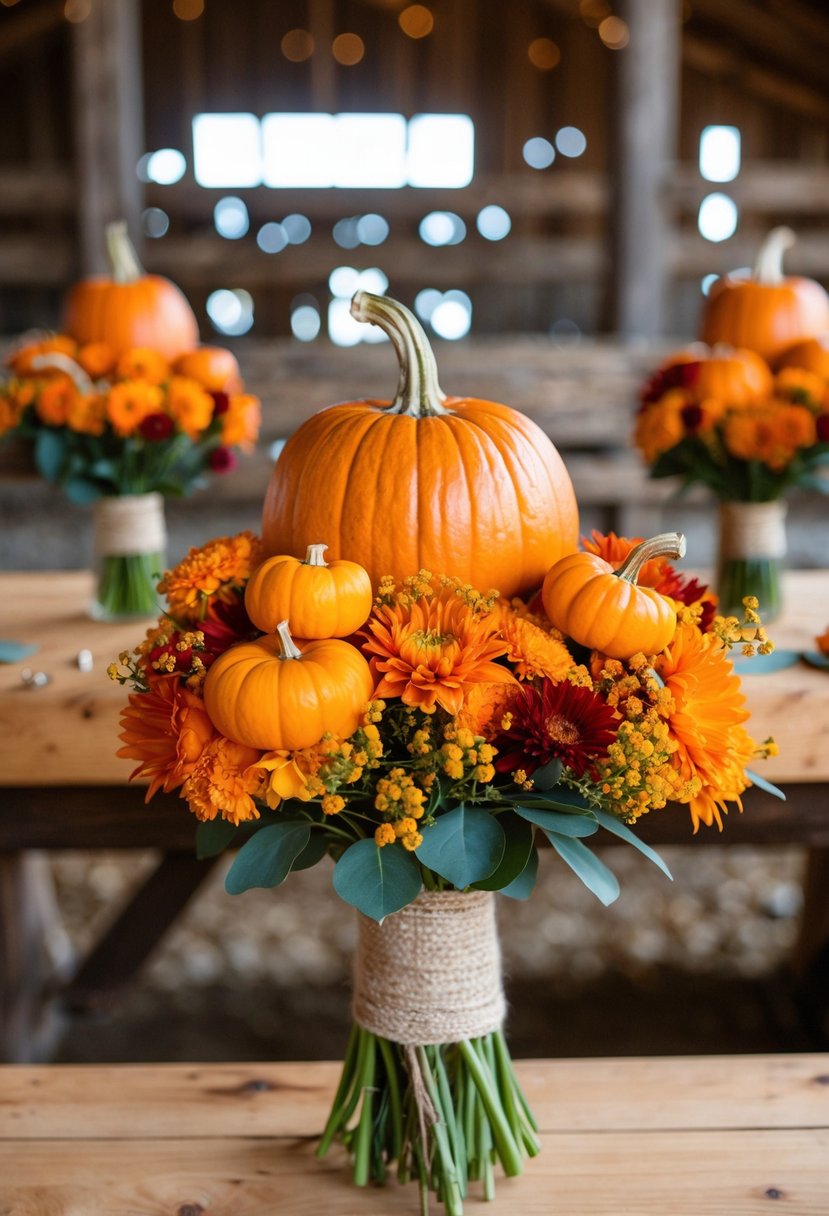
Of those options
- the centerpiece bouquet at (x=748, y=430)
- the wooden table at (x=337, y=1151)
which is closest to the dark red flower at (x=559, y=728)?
the wooden table at (x=337, y=1151)

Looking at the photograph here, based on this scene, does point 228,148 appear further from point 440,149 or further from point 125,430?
point 125,430

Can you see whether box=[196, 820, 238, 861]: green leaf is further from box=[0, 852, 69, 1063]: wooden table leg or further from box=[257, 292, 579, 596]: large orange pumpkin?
A: box=[0, 852, 69, 1063]: wooden table leg

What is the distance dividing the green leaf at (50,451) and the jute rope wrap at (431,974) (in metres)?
0.95

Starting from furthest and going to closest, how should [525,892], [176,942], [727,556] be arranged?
[176,942] → [727,556] → [525,892]

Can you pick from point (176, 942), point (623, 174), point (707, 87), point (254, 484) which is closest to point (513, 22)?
point (707, 87)

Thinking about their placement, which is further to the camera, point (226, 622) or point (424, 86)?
point (424, 86)

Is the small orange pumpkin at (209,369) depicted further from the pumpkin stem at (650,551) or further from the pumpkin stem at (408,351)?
the pumpkin stem at (650,551)

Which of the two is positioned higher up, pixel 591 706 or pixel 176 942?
pixel 591 706

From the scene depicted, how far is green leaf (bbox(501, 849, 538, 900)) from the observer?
2.44 feet

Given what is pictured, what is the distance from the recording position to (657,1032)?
2244mm

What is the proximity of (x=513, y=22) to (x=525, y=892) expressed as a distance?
587cm

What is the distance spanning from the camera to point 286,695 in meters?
0.72

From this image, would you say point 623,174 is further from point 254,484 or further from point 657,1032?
point 657,1032

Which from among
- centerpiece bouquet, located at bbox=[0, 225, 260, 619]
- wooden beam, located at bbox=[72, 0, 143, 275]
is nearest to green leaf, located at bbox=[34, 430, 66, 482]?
centerpiece bouquet, located at bbox=[0, 225, 260, 619]
